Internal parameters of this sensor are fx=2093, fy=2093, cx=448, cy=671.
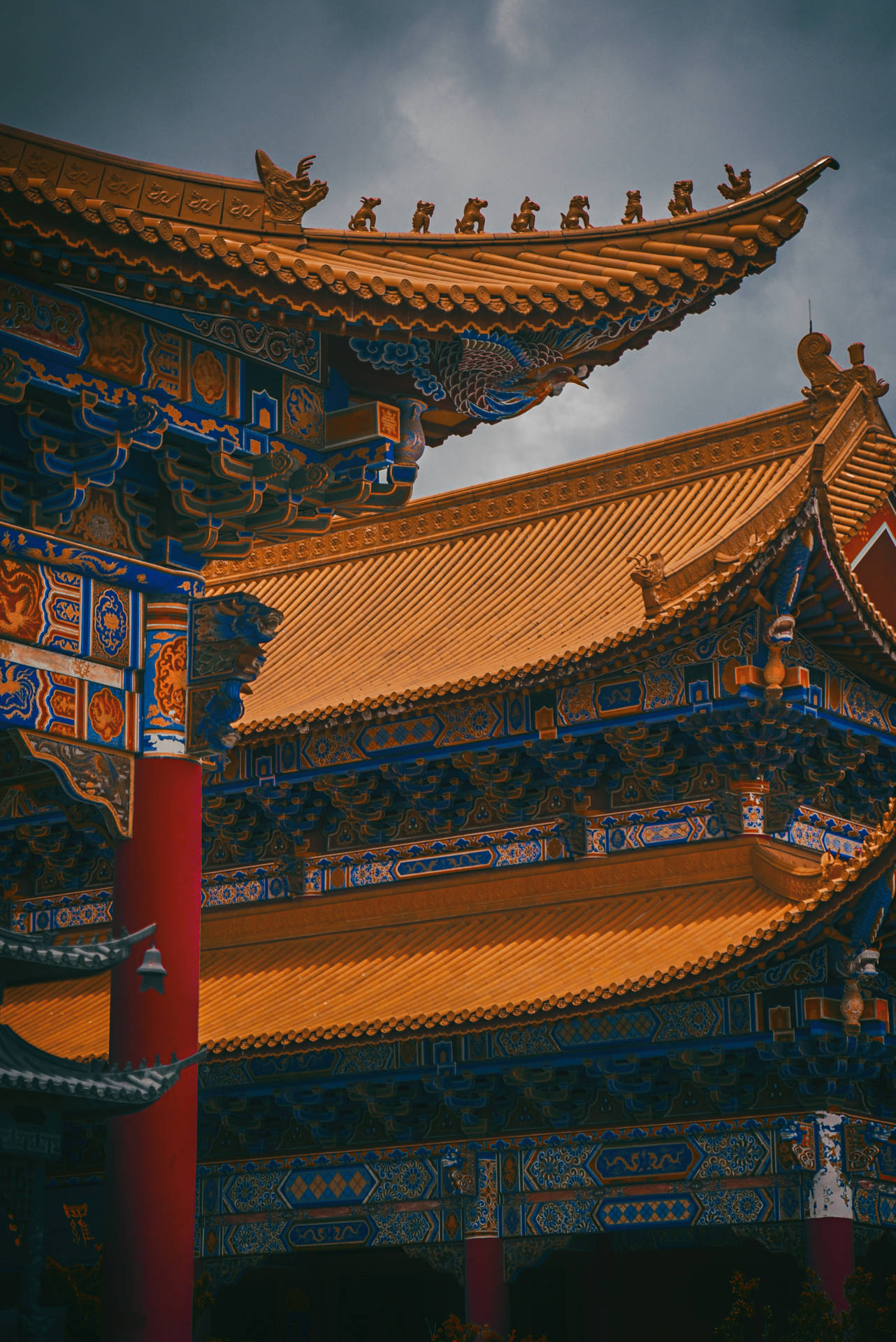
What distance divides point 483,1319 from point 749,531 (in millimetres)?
7176

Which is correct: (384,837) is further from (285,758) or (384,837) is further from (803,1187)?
(803,1187)

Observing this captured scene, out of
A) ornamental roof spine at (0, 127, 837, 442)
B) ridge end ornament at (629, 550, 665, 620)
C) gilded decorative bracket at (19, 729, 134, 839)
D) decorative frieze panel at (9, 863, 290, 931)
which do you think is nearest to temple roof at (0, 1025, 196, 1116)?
gilded decorative bracket at (19, 729, 134, 839)

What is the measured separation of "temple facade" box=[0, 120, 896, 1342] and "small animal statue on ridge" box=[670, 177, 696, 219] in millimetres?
30

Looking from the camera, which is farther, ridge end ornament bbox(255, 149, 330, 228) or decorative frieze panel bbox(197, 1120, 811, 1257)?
decorative frieze panel bbox(197, 1120, 811, 1257)

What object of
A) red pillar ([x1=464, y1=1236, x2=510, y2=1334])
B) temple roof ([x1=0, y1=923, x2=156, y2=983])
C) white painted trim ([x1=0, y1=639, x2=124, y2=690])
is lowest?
red pillar ([x1=464, y1=1236, x2=510, y2=1334])

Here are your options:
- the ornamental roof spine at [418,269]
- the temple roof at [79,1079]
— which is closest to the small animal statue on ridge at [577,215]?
the ornamental roof spine at [418,269]

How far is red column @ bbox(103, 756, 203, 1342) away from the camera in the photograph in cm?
1160

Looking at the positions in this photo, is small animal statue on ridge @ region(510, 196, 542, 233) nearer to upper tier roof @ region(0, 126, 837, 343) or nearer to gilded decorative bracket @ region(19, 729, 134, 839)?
upper tier roof @ region(0, 126, 837, 343)

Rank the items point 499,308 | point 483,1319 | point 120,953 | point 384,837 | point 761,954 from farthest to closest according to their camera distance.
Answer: point 384,837 → point 483,1319 → point 761,954 → point 499,308 → point 120,953

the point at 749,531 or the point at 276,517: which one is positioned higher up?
the point at 749,531

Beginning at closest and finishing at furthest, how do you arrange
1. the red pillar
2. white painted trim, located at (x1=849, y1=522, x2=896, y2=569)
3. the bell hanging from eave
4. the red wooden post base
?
the bell hanging from eave
the red wooden post base
the red pillar
white painted trim, located at (x1=849, y1=522, x2=896, y2=569)

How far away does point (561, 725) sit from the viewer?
19109 mm

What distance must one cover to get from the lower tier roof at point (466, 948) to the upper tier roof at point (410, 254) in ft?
16.8

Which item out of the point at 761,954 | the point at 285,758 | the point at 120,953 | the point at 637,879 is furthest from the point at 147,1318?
the point at 285,758
